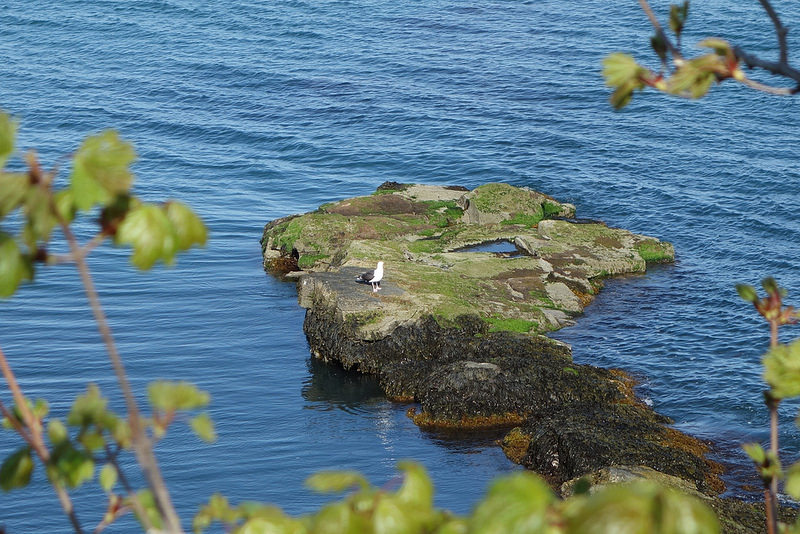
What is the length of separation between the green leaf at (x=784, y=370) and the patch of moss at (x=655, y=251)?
3155cm

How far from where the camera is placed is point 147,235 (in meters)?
3.26

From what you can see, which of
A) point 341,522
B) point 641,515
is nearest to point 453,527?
point 341,522

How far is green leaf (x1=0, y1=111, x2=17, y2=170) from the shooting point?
3.09m

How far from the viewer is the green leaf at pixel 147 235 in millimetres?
3240

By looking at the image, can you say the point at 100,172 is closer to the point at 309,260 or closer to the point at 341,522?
the point at 341,522

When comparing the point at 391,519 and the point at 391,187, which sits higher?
the point at 391,519

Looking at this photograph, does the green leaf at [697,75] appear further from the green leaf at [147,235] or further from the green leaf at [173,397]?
the green leaf at [173,397]

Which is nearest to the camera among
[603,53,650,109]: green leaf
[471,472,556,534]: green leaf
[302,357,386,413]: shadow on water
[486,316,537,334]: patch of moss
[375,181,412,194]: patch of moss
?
[471,472,556,534]: green leaf

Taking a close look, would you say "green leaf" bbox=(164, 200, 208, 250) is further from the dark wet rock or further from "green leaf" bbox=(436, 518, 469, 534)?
the dark wet rock

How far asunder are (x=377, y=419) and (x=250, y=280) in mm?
12861

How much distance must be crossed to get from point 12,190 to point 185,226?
0.61 metres

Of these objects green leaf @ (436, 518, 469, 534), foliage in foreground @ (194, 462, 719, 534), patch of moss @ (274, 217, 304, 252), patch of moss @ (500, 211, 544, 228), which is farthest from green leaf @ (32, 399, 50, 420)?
patch of moss @ (500, 211, 544, 228)

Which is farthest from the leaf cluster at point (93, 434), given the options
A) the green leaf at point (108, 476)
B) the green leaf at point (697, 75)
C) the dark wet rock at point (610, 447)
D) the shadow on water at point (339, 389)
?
the shadow on water at point (339, 389)

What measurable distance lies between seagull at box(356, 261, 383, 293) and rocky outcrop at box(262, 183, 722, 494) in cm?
24
